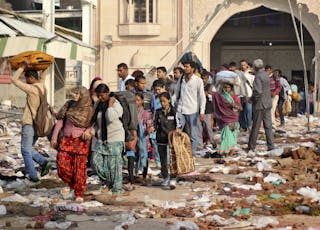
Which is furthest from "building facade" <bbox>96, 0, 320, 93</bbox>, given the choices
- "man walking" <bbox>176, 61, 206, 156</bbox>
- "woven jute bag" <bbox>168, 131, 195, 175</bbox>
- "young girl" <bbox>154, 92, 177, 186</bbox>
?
"woven jute bag" <bbox>168, 131, 195, 175</bbox>

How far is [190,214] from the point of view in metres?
7.66

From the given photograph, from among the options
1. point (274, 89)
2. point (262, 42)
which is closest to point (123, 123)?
point (274, 89)

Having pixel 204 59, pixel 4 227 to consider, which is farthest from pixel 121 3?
pixel 4 227

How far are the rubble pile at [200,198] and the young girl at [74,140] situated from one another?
11.9 inches

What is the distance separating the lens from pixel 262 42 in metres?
35.9

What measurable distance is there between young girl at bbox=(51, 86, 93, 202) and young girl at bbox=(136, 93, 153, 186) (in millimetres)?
1607

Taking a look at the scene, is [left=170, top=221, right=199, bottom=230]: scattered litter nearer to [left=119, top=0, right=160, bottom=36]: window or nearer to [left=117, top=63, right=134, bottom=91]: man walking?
[left=117, top=63, right=134, bottom=91]: man walking

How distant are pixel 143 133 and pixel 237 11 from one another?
2170cm

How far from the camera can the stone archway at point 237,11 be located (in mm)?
31047

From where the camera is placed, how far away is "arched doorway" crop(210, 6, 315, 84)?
35.4 metres

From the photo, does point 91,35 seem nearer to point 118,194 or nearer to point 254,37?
point 254,37

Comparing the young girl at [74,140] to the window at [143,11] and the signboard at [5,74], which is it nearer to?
the signboard at [5,74]

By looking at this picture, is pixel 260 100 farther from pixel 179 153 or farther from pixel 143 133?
pixel 179 153

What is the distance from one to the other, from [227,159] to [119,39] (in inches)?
761
